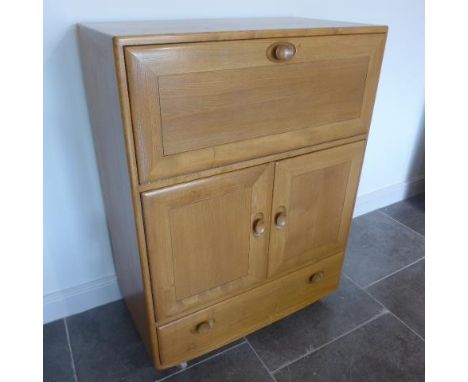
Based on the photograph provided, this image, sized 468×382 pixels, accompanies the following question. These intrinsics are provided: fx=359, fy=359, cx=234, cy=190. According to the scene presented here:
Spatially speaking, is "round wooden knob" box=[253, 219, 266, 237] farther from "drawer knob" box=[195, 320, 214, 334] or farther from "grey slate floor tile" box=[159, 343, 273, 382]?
"grey slate floor tile" box=[159, 343, 273, 382]

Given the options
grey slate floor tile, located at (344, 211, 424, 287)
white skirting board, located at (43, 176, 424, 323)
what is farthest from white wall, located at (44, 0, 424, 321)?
grey slate floor tile, located at (344, 211, 424, 287)

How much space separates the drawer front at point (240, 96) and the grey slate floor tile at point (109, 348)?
732 mm

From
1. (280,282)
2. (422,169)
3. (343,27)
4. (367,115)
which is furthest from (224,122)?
(422,169)

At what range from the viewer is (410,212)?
2068mm

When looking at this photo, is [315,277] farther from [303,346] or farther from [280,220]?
[280,220]

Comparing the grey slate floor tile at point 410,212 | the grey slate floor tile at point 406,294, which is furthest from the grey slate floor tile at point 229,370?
the grey slate floor tile at point 410,212

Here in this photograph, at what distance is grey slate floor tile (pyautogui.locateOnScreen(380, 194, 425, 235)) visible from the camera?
1.96 meters

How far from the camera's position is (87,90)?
102cm

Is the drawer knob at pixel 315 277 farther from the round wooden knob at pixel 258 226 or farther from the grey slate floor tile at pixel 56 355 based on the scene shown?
the grey slate floor tile at pixel 56 355

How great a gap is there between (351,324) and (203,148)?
0.95m

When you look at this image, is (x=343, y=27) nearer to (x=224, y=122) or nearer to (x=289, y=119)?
(x=289, y=119)

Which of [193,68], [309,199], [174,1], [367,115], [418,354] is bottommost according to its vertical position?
[418,354]

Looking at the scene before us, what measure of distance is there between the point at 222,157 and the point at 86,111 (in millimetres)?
499

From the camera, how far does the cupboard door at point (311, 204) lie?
1.00 metres
